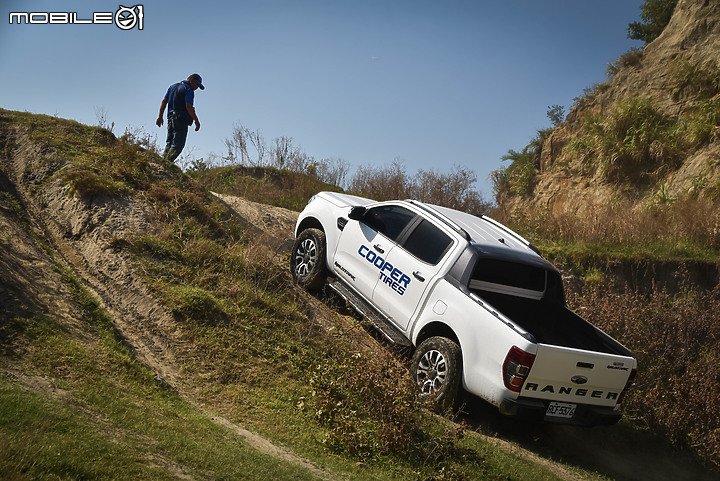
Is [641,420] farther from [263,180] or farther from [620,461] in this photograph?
[263,180]

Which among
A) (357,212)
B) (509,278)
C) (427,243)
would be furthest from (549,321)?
(357,212)

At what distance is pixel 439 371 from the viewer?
6.54m

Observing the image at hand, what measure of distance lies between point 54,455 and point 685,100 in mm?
17349

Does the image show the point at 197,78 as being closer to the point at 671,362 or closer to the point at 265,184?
the point at 265,184

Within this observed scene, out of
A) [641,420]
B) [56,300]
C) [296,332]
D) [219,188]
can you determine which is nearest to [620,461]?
[641,420]

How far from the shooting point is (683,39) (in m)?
17.3

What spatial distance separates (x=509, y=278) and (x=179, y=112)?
8497 millimetres

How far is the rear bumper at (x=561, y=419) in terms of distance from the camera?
5.92 metres

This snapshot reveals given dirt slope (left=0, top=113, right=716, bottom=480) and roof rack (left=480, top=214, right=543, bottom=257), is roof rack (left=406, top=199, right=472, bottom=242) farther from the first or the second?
dirt slope (left=0, top=113, right=716, bottom=480)

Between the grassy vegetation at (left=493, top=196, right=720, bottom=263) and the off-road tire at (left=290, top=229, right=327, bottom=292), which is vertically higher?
the grassy vegetation at (left=493, top=196, right=720, bottom=263)

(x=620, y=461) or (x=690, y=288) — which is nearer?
(x=620, y=461)

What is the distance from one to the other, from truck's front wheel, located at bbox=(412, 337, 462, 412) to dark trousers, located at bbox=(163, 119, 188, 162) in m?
8.16

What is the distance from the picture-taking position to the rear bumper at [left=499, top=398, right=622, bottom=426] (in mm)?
5922

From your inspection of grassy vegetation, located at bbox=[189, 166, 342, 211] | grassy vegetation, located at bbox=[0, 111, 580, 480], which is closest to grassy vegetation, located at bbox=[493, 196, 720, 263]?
grassy vegetation, located at bbox=[189, 166, 342, 211]
